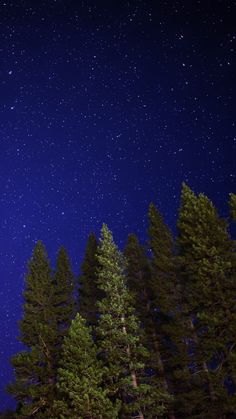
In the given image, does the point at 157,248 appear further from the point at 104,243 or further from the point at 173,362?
the point at 173,362

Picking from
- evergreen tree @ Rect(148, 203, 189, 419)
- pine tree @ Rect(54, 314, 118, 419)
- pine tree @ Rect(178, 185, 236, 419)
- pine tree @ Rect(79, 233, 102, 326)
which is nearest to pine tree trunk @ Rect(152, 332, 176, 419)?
evergreen tree @ Rect(148, 203, 189, 419)

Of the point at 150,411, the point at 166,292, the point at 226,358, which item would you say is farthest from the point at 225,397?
the point at 166,292

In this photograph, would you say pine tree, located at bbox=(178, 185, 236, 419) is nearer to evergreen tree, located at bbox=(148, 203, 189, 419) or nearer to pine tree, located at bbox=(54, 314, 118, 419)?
evergreen tree, located at bbox=(148, 203, 189, 419)

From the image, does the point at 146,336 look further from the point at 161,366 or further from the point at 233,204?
the point at 233,204

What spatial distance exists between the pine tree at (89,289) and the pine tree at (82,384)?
12.3 meters

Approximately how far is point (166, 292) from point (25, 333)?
11149 millimetres

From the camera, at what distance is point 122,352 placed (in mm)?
23703

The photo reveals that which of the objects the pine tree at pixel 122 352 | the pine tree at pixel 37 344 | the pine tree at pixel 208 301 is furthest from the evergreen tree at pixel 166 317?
the pine tree at pixel 37 344

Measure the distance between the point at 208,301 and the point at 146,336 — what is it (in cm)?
587

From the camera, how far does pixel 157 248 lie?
31656mm

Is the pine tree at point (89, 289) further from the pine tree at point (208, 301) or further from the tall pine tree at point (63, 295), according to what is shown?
the pine tree at point (208, 301)

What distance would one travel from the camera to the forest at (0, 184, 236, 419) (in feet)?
73.9

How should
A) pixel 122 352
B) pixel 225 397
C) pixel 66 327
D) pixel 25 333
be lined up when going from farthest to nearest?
pixel 66 327 < pixel 25 333 < pixel 122 352 < pixel 225 397

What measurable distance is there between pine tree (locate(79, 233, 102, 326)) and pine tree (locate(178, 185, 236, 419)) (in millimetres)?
12046
